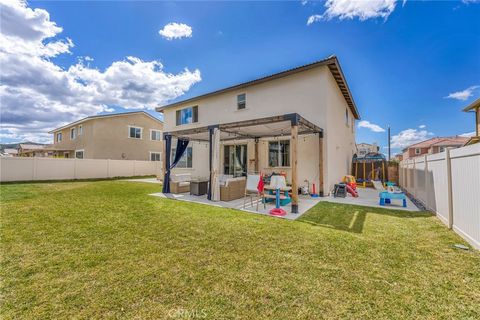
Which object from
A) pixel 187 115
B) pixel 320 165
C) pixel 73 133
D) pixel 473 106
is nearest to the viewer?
pixel 320 165

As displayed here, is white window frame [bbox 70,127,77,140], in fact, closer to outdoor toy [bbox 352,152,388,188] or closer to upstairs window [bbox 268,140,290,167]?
upstairs window [bbox 268,140,290,167]

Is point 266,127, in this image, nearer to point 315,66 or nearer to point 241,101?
point 315,66

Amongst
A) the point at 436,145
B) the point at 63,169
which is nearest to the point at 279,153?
the point at 63,169

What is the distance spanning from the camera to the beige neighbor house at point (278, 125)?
8547 mm

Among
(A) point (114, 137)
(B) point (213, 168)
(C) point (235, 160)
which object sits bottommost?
(B) point (213, 168)

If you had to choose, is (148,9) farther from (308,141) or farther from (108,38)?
(308,141)

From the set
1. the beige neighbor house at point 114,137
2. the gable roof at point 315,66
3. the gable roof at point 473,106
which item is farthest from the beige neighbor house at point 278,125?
the beige neighbor house at point 114,137

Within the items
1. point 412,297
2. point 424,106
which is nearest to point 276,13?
point 412,297

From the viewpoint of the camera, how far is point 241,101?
1141 centimetres

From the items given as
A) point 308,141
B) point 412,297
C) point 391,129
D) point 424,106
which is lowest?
point 412,297

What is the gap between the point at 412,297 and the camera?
2.17 meters

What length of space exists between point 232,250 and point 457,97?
29.5 meters

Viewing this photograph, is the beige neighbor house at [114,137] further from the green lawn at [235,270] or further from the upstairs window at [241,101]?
the green lawn at [235,270]

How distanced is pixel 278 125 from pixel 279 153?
9.89 feet
